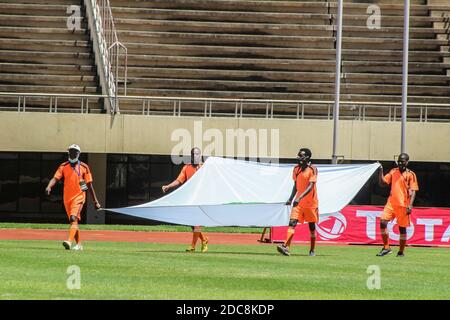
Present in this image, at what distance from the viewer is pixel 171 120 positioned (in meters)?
41.4

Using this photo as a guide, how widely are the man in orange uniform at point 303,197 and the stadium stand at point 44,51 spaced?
2015cm

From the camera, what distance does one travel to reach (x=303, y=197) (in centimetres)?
2350

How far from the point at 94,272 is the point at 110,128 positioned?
25023mm

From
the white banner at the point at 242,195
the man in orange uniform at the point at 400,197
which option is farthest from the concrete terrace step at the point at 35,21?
the man in orange uniform at the point at 400,197

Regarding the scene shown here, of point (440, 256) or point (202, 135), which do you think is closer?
point (440, 256)

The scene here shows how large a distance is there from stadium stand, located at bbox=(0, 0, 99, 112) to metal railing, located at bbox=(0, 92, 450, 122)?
116 centimetres

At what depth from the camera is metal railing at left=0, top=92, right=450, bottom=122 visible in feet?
135

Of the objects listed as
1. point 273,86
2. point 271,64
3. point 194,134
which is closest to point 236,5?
point 271,64

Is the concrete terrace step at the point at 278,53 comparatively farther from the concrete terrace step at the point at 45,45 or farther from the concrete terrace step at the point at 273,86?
the concrete terrace step at the point at 45,45

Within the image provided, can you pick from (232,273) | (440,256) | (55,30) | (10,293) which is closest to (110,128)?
(55,30)

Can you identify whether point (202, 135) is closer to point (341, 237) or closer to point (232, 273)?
point (341, 237)

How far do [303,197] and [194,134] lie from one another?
59.1 ft

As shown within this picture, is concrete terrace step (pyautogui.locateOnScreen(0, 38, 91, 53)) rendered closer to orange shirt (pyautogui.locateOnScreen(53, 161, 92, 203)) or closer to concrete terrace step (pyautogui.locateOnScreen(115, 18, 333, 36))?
concrete terrace step (pyautogui.locateOnScreen(115, 18, 333, 36))

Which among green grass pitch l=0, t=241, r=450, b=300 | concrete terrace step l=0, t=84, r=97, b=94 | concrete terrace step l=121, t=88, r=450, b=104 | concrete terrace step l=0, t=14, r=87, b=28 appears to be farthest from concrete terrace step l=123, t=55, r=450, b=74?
green grass pitch l=0, t=241, r=450, b=300
